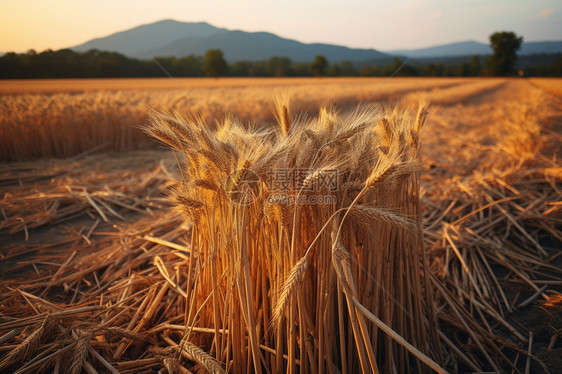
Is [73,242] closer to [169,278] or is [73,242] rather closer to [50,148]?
[169,278]

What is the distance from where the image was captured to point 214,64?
4669cm

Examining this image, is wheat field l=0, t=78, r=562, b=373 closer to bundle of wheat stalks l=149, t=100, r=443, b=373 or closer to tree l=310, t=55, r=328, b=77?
bundle of wheat stalks l=149, t=100, r=443, b=373

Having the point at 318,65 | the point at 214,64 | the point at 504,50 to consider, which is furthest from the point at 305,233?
the point at 504,50

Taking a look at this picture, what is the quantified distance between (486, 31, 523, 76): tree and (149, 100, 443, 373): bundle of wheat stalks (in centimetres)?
6320

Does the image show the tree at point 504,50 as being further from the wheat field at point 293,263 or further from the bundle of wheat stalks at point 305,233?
the bundle of wheat stalks at point 305,233

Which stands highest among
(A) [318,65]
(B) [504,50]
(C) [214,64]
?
(B) [504,50]

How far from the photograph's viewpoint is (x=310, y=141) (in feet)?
3.80

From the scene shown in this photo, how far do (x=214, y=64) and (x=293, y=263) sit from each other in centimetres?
5106

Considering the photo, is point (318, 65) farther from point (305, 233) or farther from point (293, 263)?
point (293, 263)

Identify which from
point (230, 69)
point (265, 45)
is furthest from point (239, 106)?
point (265, 45)

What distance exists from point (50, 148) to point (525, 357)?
7723mm

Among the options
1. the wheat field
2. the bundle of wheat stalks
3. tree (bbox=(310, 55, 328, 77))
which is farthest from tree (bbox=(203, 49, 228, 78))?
the bundle of wheat stalks

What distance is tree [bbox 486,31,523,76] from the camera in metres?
48.7

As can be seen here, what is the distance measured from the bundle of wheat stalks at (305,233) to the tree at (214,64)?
5045cm
